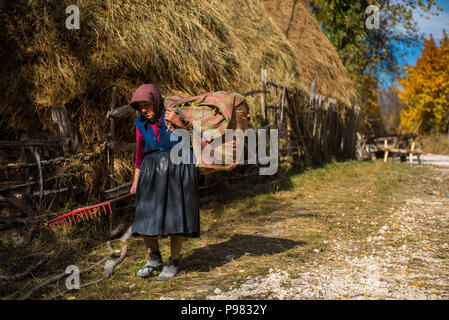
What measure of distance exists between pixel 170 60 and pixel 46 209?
2.25m

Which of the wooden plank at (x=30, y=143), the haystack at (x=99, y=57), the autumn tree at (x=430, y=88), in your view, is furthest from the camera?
the autumn tree at (x=430, y=88)

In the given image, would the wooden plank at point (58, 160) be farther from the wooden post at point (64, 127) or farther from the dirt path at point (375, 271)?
the dirt path at point (375, 271)

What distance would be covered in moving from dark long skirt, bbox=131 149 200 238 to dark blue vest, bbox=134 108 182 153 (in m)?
0.05

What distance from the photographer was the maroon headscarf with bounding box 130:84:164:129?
2730 mm

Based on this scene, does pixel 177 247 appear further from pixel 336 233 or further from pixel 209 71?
pixel 209 71

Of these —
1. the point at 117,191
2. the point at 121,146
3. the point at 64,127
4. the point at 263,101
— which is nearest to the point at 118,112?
the point at 121,146

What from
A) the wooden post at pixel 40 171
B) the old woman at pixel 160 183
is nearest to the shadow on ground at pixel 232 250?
the old woman at pixel 160 183

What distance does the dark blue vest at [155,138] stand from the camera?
2811 mm

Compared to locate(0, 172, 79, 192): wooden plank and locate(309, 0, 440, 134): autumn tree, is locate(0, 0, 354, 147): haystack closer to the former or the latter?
locate(0, 172, 79, 192): wooden plank

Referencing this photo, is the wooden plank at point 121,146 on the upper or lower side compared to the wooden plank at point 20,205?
upper

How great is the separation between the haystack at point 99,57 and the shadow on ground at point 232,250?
1.83m

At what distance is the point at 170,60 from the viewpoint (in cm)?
448
